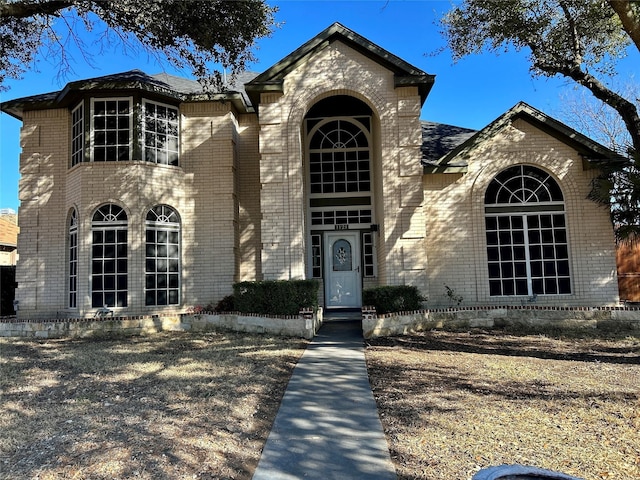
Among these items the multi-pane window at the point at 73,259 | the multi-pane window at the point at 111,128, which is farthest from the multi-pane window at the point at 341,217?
the multi-pane window at the point at 73,259

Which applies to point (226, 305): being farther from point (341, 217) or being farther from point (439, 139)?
point (439, 139)

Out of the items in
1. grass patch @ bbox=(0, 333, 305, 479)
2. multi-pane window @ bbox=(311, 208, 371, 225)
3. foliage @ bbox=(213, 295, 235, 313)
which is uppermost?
multi-pane window @ bbox=(311, 208, 371, 225)

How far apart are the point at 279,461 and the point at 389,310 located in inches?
261

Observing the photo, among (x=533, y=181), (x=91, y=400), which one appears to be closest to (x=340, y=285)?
(x=533, y=181)

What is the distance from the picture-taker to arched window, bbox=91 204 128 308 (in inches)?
465

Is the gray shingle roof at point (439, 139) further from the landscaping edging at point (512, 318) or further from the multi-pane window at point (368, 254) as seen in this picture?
the landscaping edging at point (512, 318)

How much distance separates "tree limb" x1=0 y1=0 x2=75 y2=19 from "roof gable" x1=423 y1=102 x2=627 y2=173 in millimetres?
8721

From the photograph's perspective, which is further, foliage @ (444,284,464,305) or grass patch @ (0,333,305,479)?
foliage @ (444,284,464,305)

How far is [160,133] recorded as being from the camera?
1259 cm

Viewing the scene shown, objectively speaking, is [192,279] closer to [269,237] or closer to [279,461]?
[269,237]

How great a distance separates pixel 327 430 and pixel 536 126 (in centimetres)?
1077

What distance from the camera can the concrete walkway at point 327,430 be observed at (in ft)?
12.4

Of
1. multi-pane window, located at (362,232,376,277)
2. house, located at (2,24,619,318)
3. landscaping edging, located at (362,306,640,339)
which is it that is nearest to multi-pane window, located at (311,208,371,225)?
house, located at (2,24,619,318)

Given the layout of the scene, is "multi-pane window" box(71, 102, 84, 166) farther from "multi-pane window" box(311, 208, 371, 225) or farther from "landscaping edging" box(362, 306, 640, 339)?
"landscaping edging" box(362, 306, 640, 339)
